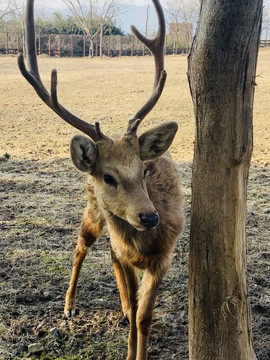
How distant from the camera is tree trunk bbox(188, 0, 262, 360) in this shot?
2582mm

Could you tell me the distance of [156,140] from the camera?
3.46m

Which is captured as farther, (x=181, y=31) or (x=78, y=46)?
(x=181, y=31)

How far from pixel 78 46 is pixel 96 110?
106ft

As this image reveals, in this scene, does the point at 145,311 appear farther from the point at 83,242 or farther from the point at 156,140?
the point at 156,140

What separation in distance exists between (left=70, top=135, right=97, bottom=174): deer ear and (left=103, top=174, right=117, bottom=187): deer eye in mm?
161

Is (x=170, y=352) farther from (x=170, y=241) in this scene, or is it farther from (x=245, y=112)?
(x=245, y=112)

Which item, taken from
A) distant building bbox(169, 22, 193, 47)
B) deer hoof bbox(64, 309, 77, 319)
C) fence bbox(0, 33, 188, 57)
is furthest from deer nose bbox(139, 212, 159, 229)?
distant building bbox(169, 22, 193, 47)

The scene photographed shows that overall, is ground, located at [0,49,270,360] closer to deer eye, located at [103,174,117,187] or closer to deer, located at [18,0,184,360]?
deer, located at [18,0,184,360]

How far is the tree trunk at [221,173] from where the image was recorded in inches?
102

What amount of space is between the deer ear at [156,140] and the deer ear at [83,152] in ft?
1.15

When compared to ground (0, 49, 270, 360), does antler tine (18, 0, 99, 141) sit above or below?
above

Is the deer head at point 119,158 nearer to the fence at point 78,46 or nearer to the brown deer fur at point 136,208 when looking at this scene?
the brown deer fur at point 136,208

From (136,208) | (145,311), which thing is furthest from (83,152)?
(145,311)

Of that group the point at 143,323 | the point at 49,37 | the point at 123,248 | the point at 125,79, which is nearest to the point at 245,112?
the point at 123,248
